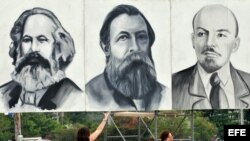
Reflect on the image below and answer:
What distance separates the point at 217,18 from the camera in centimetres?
912

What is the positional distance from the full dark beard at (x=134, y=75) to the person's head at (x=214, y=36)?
763 mm

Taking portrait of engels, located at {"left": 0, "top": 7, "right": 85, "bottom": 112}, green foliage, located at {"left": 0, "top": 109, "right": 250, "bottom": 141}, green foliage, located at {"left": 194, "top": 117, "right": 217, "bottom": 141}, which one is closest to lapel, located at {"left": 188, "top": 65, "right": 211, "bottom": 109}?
portrait of engels, located at {"left": 0, "top": 7, "right": 85, "bottom": 112}

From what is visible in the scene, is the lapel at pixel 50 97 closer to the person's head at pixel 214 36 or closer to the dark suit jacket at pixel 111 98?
the dark suit jacket at pixel 111 98

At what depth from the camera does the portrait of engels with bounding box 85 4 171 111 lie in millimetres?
8773

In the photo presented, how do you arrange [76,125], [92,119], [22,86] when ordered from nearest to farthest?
1. [22,86]
2. [92,119]
3. [76,125]

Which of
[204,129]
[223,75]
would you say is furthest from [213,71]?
[204,129]

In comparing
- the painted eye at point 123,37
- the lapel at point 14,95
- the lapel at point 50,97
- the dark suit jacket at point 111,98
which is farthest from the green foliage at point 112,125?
the lapel at point 14,95

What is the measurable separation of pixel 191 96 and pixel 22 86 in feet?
7.90

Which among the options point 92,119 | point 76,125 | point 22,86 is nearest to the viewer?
point 22,86

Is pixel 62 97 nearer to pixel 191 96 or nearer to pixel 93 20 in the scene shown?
pixel 93 20

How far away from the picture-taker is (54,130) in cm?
3888

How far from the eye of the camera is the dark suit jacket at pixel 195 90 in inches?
356

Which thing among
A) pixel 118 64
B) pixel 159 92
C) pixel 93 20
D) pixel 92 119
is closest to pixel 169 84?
pixel 159 92

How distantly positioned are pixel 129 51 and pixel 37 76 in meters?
1.33
